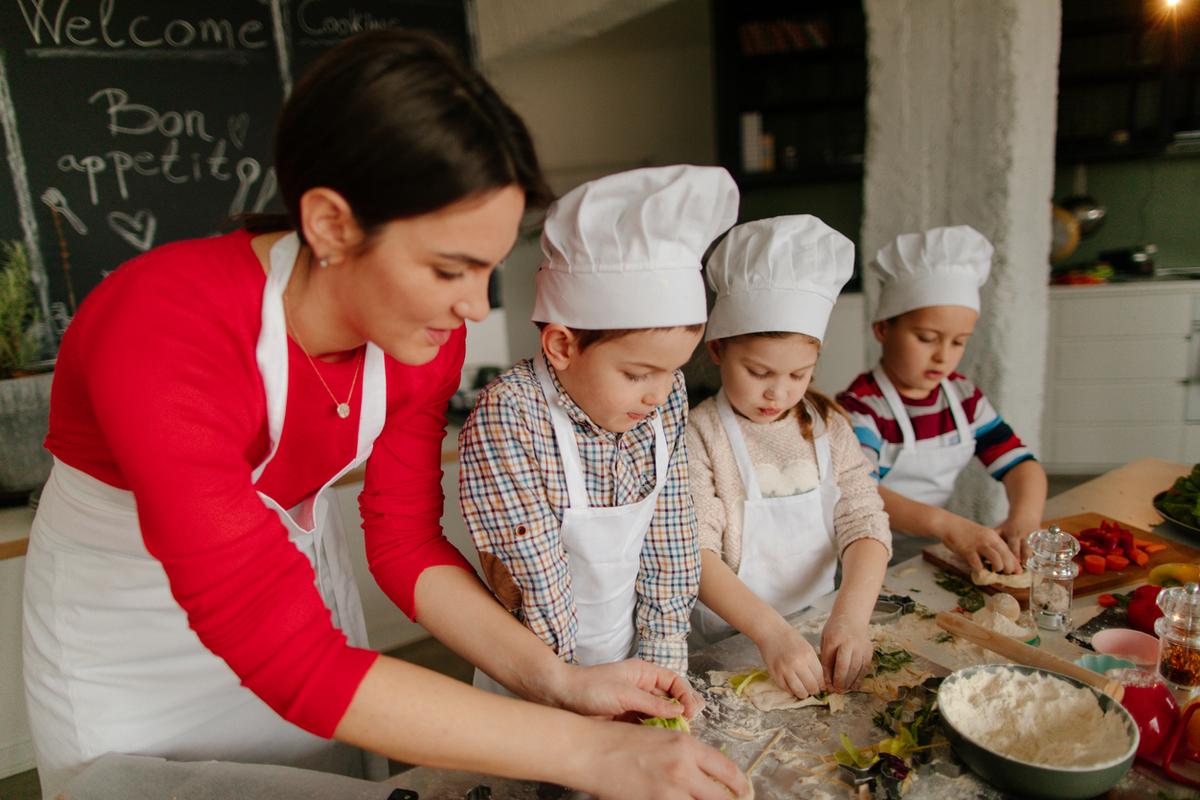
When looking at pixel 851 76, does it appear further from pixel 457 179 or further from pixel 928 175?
pixel 457 179

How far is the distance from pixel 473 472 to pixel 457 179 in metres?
0.46

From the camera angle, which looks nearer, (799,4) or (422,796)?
(422,796)

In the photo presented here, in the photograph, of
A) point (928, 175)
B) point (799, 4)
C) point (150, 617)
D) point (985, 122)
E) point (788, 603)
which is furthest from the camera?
point (799, 4)

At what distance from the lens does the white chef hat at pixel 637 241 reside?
1.00 meters

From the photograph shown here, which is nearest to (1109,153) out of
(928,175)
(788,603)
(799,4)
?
(799,4)

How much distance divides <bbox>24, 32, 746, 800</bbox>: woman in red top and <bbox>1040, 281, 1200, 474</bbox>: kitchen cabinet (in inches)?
158

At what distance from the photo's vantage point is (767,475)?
1468 mm

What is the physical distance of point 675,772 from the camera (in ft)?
Result: 2.68

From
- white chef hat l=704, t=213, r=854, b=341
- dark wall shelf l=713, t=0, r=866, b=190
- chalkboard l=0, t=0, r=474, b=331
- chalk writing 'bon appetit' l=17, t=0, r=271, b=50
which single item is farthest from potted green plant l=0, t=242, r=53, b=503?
dark wall shelf l=713, t=0, r=866, b=190

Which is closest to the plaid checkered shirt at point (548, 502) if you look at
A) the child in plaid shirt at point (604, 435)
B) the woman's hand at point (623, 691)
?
the child in plaid shirt at point (604, 435)

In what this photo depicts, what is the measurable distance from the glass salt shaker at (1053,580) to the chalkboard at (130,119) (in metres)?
2.41

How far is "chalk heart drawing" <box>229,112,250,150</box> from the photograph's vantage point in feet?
8.27

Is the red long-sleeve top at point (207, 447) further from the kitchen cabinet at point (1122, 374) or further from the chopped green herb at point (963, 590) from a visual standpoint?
the kitchen cabinet at point (1122, 374)

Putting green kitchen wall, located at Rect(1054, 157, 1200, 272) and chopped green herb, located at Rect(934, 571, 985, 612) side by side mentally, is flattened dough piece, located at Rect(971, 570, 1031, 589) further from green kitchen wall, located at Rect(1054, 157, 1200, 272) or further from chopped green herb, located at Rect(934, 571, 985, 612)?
green kitchen wall, located at Rect(1054, 157, 1200, 272)
